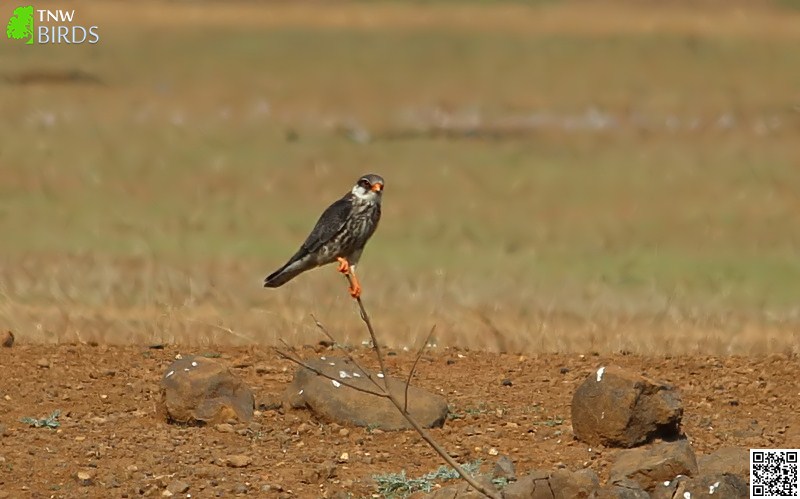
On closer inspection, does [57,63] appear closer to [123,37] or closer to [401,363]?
[123,37]

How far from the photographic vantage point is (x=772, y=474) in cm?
795

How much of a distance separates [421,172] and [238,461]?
1354cm

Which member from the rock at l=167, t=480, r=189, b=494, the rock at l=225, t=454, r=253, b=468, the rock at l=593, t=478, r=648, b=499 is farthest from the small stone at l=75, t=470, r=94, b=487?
the rock at l=593, t=478, r=648, b=499

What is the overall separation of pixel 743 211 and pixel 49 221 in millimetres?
7803

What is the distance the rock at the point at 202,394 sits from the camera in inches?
365

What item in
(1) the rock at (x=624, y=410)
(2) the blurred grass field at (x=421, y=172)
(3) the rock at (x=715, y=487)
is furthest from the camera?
(2) the blurred grass field at (x=421, y=172)

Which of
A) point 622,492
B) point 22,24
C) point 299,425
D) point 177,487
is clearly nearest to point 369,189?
point 299,425

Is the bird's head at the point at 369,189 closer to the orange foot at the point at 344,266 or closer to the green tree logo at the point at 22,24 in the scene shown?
the orange foot at the point at 344,266

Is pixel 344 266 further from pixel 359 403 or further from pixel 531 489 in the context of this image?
pixel 531 489

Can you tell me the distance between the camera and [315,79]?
3092 cm

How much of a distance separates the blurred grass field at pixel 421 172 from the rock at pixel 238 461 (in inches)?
120

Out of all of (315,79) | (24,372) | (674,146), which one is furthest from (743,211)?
(315,79)

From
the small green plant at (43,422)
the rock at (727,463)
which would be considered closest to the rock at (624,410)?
the rock at (727,463)

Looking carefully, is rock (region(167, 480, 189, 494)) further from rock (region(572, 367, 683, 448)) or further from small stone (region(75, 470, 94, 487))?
rock (region(572, 367, 683, 448))
